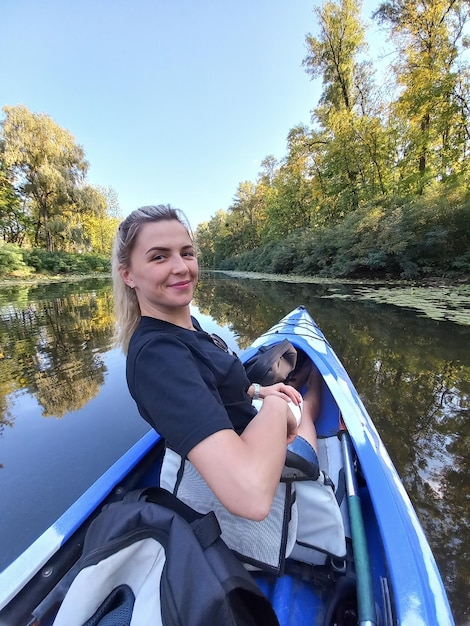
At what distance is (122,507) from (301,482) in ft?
2.07

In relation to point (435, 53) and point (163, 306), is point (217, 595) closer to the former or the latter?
point (163, 306)

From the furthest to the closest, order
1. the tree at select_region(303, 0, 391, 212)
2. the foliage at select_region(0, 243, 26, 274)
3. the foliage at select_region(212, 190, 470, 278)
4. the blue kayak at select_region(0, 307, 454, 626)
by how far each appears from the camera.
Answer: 1. the foliage at select_region(0, 243, 26, 274)
2. the tree at select_region(303, 0, 391, 212)
3. the foliage at select_region(212, 190, 470, 278)
4. the blue kayak at select_region(0, 307, 454, 626)

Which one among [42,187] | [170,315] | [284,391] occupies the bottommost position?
[284,391]

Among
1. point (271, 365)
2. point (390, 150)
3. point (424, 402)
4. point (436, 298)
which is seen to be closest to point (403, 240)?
point (436, 298)

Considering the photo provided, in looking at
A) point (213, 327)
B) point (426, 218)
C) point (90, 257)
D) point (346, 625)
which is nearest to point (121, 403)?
point (346, 625)

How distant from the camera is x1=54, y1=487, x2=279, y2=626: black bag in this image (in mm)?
602

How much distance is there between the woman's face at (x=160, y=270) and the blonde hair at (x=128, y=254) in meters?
0.03

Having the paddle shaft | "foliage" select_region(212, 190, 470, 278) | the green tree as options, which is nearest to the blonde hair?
the paddle shaft

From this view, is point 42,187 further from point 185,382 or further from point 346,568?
point 346,568

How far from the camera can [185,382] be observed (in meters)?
0.73

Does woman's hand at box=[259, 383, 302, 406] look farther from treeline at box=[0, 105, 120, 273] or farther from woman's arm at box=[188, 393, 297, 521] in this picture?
treeline at box=[0, 105, 120, 273]

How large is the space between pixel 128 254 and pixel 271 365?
1.63 meters

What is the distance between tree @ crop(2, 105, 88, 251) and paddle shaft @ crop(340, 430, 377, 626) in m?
26.0

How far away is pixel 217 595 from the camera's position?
1.95 ft
